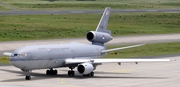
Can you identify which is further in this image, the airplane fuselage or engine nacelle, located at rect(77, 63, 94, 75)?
engine nacelle, located at rect(77, 63, 94, 75)

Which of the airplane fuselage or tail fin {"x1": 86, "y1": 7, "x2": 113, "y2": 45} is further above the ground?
tail fin {"x1": 86, "y1": 7, "x2": 113, "y2": 45}

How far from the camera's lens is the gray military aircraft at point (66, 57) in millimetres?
54312

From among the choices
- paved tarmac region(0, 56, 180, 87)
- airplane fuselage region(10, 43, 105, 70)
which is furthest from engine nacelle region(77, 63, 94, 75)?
airplane fuselage region(10, 43, 105, 70)

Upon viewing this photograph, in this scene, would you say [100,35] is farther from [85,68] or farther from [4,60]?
[4,60]

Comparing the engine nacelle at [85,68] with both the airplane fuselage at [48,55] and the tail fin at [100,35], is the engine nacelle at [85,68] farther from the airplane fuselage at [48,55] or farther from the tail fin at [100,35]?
the tail fin at [100,35]

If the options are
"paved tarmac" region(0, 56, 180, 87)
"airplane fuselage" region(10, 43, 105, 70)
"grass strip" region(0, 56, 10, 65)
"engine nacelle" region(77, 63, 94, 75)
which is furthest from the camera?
"grass strip" region(0, 56, 10, 65)

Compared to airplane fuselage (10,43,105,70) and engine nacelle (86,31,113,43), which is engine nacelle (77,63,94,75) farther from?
engine nacelle (86,31,113,43)

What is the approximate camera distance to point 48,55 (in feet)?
185

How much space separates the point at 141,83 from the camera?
176 feet

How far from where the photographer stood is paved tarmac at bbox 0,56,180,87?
52466 millimetres

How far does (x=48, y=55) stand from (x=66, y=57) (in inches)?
122

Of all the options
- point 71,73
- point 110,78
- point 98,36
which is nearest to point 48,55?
Answer: point 71,73

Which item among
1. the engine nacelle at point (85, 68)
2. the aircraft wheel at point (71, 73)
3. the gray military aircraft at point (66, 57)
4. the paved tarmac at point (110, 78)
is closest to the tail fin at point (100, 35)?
the gray military aircraft at point (66, 57)

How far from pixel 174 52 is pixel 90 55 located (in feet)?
94.5
